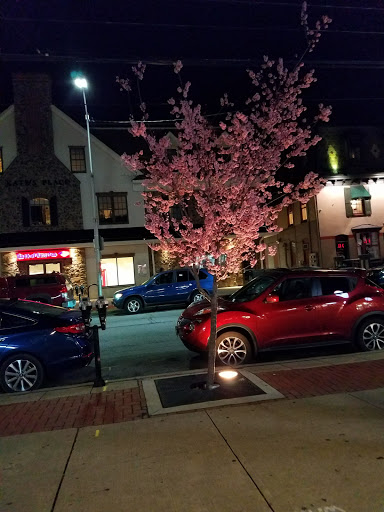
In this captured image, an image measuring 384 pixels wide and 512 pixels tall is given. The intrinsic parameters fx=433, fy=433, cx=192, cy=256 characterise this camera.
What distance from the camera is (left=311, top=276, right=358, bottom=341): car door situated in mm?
7895

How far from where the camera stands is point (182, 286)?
17469 mm

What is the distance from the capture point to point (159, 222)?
6078mm

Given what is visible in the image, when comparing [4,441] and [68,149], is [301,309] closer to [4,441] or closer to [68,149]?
[4,441]

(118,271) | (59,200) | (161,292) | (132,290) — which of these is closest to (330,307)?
(161,292)

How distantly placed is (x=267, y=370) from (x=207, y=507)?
3.82 metres

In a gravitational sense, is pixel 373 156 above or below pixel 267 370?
above

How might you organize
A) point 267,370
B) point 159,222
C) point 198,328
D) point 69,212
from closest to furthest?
point 159,222 < point 267,370 < point 198,328 < point 69,212

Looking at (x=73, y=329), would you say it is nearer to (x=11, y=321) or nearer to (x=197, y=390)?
(x=11, y=321)

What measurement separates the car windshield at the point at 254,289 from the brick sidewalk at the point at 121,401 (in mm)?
1865

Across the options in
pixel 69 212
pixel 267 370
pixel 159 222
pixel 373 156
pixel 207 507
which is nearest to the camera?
pixel 207 507

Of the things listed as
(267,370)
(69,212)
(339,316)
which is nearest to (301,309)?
(339,316)

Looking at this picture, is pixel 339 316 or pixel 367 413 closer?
pixel 367 413

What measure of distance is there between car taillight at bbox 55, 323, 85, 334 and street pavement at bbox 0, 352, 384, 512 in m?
1.23

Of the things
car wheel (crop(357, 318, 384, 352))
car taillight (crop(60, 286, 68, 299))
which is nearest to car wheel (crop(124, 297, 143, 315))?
car taillight (crop(60, 286, 68, 299))
